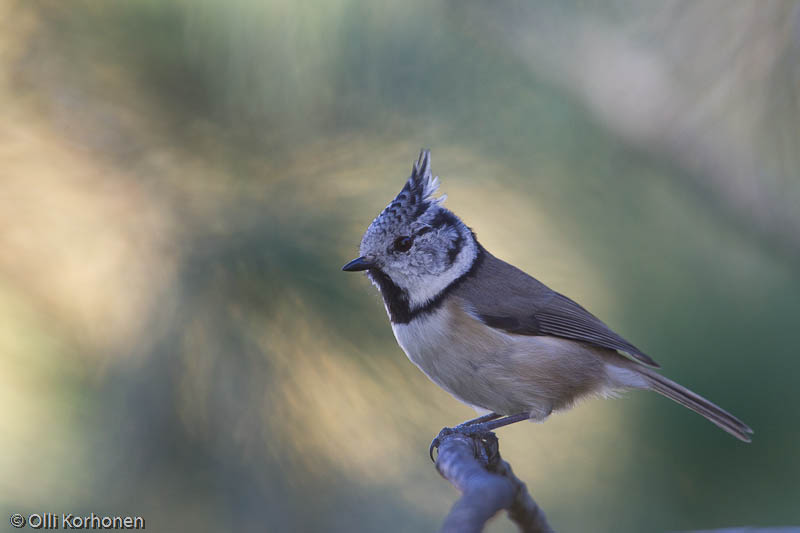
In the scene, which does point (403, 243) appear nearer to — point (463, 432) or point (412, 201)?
point (412, 201)

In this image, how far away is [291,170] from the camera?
58.5 inches

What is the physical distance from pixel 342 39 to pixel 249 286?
0.55 metres

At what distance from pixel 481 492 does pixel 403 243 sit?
0.90 meters

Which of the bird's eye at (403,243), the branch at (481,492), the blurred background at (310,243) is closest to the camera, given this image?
the branch at (481,492)

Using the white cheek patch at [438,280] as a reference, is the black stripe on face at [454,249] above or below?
above

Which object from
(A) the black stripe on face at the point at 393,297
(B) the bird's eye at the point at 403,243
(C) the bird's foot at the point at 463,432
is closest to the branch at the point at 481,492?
(C) the bird's foot at the point at 463,432

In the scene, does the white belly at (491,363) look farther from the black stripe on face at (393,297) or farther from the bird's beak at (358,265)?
the bird's beak at (358,265)

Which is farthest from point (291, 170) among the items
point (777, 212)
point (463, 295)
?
point (777, 212)

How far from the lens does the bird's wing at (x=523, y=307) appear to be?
1666 millimetres

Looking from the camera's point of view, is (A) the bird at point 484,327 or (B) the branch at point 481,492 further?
(A) the bird at point 484,327

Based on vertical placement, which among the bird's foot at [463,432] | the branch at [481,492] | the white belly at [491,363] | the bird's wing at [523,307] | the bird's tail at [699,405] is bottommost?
the branch at [481,492]

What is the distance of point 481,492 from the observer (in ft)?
2.66

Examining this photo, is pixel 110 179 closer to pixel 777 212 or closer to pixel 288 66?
pixel 288 66

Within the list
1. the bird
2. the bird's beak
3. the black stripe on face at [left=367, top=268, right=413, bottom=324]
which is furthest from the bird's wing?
the bird's beak
